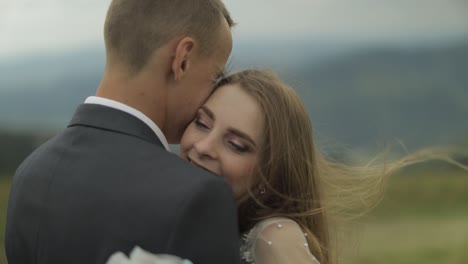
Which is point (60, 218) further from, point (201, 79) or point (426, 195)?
point (426, 195)

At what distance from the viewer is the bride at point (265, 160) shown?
1.51 m

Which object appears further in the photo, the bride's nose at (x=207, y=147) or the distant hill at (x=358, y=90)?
the distant hill at (x=358, y=90)

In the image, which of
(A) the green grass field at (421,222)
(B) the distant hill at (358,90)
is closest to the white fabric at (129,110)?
(B) the distant hill at (358,90)

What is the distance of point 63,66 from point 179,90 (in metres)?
4.83

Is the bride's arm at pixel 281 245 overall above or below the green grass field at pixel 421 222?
above

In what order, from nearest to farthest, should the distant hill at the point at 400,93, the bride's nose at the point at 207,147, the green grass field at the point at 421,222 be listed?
the bride's nose at the point at 207,147 → the green grass field at the point at 421,222 → the distant hill at the point at 400,93

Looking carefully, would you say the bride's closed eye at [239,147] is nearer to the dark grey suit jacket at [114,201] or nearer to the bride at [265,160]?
the bride at [265,160]

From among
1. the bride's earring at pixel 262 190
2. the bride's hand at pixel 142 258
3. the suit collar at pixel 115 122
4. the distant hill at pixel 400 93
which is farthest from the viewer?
Answer: the distant hill at pixel 400 93

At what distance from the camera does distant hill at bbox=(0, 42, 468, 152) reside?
19.9ft

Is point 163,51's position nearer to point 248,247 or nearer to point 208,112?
point 208,112

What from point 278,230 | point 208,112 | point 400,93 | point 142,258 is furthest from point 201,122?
point 400,93

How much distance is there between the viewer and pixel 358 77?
6844mm

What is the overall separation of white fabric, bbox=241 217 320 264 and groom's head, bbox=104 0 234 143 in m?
0.28

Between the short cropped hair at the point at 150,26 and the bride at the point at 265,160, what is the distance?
150mm
